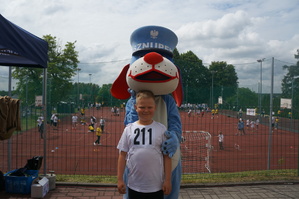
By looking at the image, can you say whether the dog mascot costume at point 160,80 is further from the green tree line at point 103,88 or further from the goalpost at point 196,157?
the goalpost at point 196,157

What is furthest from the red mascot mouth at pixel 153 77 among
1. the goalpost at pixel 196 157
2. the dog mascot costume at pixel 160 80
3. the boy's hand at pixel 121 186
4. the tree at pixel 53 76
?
the tree at pixel 53 76

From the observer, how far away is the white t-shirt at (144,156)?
6.49 ft

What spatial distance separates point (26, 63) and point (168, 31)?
2.96m

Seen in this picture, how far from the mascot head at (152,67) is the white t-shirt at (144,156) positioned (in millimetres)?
406

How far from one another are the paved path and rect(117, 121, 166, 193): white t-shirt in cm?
220

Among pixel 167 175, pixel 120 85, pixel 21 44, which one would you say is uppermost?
pixel 21 44

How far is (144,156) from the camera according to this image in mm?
1979

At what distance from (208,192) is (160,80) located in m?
2.84

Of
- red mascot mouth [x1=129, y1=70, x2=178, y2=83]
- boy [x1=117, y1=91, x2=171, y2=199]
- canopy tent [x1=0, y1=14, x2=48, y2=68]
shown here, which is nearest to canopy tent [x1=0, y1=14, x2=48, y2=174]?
canopy tent [x1=0, y1=14, x2=48, y2=68]

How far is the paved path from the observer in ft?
12.9

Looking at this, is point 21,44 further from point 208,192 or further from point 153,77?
point 208,192

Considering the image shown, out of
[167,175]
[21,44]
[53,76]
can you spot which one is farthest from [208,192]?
[53,76]

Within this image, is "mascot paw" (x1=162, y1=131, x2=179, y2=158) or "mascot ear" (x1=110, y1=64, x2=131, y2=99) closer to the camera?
"mascot paw" (x1=162, y1=131, x2=179, y2=158)

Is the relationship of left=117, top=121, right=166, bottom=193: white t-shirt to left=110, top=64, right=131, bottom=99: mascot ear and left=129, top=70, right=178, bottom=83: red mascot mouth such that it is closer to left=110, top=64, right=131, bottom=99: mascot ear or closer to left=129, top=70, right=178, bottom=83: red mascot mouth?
left=129, top=70, right=178, bottom=83: red mascot mouth
